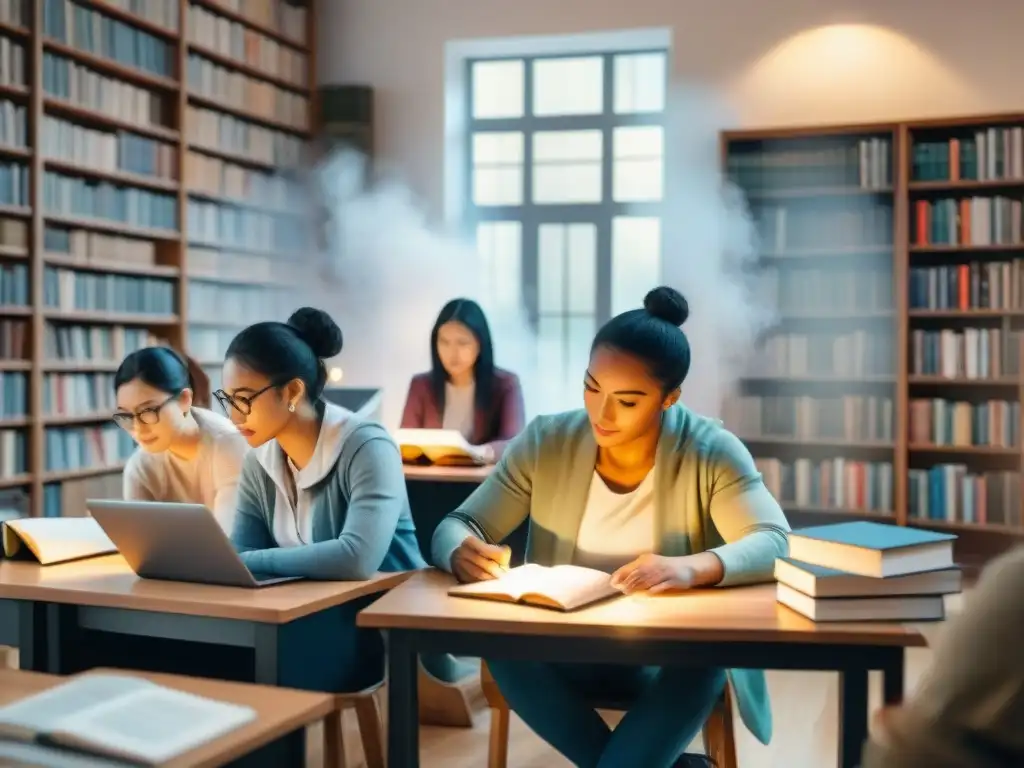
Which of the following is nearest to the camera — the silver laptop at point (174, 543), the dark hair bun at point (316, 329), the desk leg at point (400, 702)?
the desk leg at point (400, 702)

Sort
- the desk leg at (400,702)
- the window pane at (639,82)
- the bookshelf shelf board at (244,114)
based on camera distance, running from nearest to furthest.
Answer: the desk leg at (400,702), the bookshelf shelf board at (244,114), the window pane at (639,82)

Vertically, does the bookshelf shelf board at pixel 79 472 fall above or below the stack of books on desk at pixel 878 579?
below

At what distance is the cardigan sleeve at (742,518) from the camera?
1.92m

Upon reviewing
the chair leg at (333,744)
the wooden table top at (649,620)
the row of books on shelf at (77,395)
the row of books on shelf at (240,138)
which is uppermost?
the row of books on shelf at (240,138)

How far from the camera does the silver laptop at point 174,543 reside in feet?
6.26

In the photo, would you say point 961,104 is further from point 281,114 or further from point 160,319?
point 160,319

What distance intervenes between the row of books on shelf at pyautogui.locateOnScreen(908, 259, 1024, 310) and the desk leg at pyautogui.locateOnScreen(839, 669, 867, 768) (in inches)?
166

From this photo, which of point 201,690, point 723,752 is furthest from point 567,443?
point 201,690

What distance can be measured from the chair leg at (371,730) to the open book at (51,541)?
0.60 meters

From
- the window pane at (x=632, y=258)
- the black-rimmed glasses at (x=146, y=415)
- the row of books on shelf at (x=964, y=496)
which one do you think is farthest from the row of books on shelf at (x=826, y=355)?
the black-rimmed glasses at (x=146, y=415)

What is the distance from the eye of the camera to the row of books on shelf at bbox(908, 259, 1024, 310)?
5355 millimetres

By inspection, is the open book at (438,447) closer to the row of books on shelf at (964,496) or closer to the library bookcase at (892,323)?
the library bookcase at (892,323)

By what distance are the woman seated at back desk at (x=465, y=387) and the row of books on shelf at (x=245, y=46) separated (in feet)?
7.91

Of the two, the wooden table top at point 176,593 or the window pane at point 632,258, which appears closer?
the wooden table top at point 176,593
